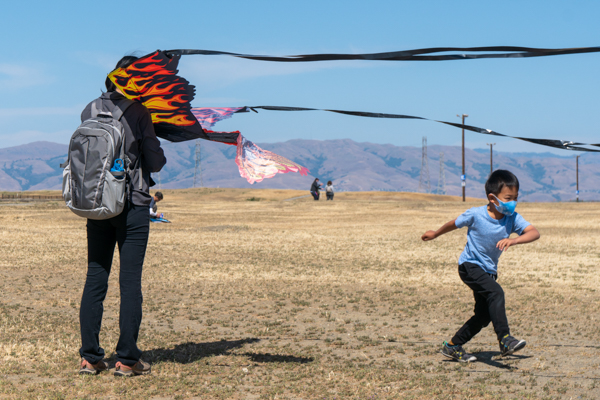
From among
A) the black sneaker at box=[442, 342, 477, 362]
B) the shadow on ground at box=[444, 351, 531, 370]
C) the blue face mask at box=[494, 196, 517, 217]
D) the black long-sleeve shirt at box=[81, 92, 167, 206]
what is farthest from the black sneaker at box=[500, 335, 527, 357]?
the black long-sleeve shirt at box=[81, 92, 167, 206]

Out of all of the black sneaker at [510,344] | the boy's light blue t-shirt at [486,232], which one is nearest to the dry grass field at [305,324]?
the black sneaker at [510,344]

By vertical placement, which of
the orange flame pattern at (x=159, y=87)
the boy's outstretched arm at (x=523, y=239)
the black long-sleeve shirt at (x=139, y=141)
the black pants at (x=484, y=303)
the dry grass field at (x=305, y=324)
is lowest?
the dry grass field at (x=305, y=324)

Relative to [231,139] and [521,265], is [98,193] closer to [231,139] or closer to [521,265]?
[231,139]

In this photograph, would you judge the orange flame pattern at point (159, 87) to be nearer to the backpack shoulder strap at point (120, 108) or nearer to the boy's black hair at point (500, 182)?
the backpack shoulder strap at point (120, 108)

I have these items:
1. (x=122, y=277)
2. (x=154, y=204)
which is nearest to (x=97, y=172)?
(x=122, y=277)

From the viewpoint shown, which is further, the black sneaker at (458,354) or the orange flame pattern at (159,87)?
the black sneaker at (458,354)

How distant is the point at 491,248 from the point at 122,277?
117 inches

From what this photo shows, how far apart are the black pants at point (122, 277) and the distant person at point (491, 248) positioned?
2.45 metres

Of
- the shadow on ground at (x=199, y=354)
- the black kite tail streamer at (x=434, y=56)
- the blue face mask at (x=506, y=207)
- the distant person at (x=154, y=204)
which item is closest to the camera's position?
the black kite tail streamer at (x=434, y=56)

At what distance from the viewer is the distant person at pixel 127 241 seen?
4.46 metres

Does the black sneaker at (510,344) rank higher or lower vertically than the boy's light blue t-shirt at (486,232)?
lower

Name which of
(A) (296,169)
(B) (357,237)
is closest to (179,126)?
(A) (296,169)

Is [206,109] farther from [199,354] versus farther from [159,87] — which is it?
[199,354]

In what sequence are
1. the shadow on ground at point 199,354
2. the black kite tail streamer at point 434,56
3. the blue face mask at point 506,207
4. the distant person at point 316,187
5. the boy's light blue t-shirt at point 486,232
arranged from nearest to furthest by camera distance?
the black kite tail streamer at point 434,56 < the blue face mask at point 506,207 < the boy's light blue t-shirt at point 486,232 < the shadow on ground at point 199,354 < the distant person at point 316,187
